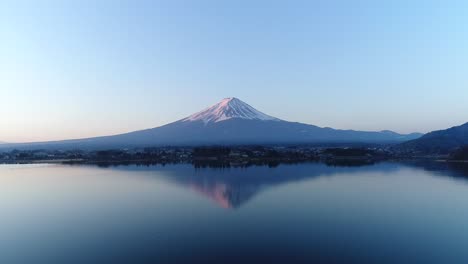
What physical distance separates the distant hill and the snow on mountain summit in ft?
69.8

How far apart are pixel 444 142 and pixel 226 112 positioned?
24.4m

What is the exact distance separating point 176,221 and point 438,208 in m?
4.10

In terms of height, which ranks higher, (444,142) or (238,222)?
(444,142)

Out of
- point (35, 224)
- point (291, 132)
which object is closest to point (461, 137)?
point (291, 132)

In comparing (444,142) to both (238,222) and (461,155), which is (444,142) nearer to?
(461,155)

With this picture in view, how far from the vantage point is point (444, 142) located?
23875 millimetres

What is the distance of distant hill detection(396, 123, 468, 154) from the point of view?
21.6 m

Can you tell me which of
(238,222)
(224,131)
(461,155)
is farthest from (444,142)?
(238,222)

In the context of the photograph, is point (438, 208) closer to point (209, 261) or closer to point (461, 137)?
point (209, 261)

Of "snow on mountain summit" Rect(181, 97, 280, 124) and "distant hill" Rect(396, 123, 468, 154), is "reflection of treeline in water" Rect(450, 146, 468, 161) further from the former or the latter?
"snow on mountain summit" Rect(181, 97, 280, 124)

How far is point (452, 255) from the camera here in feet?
12.8

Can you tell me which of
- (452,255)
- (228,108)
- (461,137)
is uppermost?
(228,108)

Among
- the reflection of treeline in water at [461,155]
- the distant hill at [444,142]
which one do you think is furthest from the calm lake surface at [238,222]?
the distant hill at [444,142]

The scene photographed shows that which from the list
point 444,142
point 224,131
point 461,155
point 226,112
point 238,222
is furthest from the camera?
point 226,112
